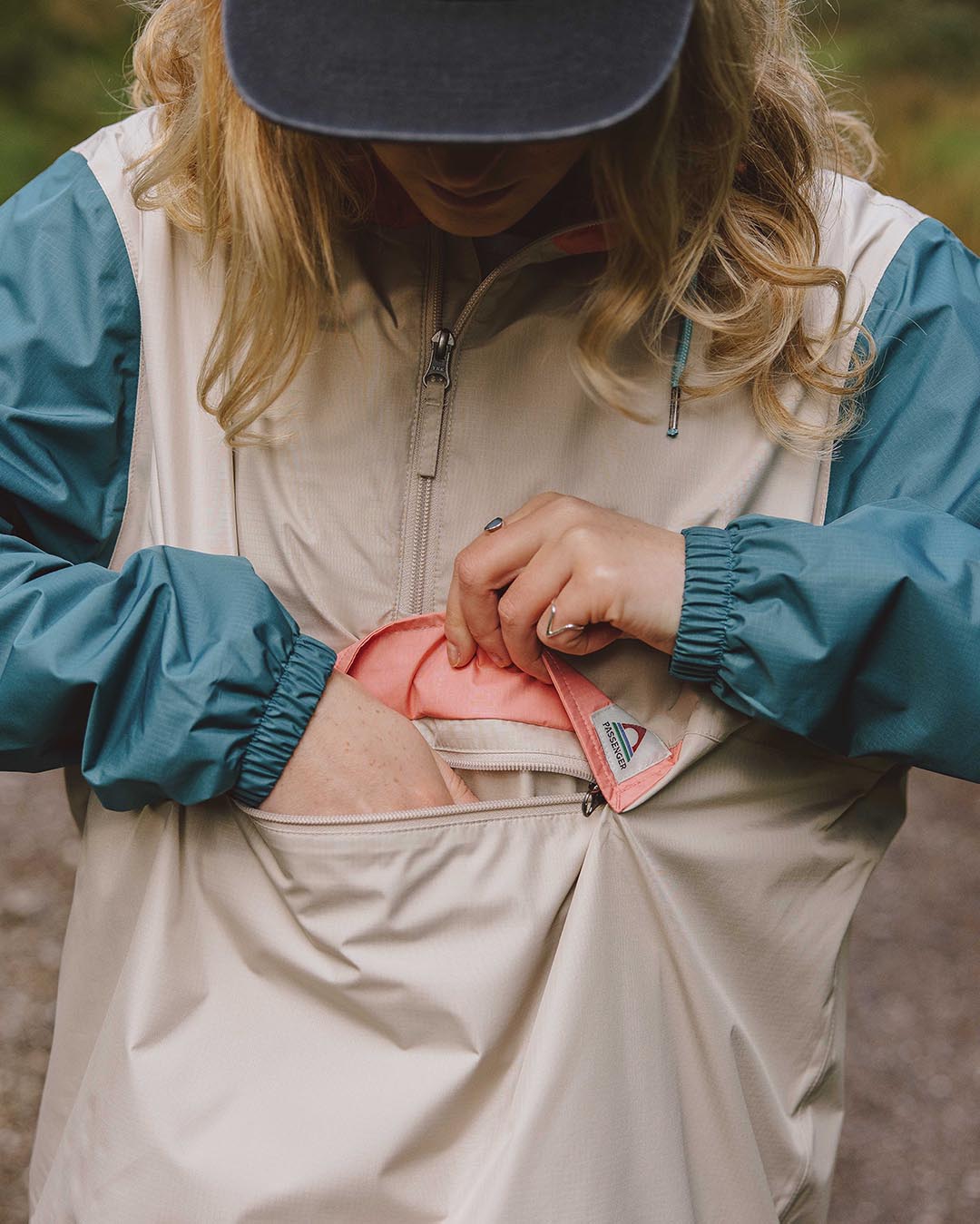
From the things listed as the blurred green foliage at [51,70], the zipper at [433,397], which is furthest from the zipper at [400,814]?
the blurred green foliage at [51,70]

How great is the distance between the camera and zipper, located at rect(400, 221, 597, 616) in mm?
1476

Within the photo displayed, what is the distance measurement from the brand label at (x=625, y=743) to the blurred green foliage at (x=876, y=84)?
8.51ft

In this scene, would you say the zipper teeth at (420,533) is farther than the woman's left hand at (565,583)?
Yes

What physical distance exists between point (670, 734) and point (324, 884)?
0.44 meters

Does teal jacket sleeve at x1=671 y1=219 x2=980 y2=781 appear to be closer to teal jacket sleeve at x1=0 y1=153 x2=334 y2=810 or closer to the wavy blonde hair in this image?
the wavy blonde hair

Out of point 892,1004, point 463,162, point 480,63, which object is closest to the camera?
point 480,63

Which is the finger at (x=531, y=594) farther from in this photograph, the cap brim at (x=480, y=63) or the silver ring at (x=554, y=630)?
the cap brim at (x=480, y=63)

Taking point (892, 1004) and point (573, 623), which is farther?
point (892, 1004)

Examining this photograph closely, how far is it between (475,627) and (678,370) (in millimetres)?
391

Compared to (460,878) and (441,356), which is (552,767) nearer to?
(460,878)

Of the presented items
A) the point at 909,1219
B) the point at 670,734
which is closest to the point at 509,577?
the point at 670,734

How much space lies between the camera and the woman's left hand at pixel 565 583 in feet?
4.46

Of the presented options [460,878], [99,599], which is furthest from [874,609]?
[99,599]

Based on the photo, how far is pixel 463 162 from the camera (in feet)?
4.01
